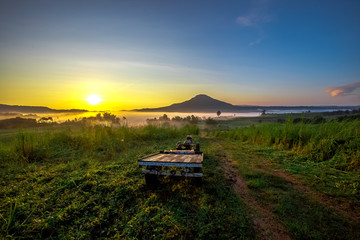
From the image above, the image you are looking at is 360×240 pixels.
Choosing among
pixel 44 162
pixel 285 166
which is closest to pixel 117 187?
pixel 44 162

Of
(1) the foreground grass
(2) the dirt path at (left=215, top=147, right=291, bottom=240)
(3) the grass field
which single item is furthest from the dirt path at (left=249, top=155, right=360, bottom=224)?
(1) the foreground grass

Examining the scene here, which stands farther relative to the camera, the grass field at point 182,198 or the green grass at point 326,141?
the green grass at point 326,141

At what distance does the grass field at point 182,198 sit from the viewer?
2393 mm

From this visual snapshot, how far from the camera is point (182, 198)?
3.24m

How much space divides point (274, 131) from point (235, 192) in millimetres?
7369

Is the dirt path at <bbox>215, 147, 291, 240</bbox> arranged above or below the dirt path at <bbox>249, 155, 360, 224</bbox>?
above

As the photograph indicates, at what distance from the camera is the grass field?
239 centimetres

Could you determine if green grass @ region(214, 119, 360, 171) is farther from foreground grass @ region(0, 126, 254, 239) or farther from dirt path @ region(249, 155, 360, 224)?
foreground grass @ region(0, 126, 254, 239)

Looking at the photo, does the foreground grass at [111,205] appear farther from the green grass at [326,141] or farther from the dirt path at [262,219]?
the green grass at [326,141]

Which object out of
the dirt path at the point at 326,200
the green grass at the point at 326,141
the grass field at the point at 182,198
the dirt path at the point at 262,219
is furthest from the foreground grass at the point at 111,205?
the green grass at the point at 326,141

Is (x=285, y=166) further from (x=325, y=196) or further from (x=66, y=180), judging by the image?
(x=66, y=180)

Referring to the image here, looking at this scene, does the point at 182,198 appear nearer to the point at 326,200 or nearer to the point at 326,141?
the point at 326,200

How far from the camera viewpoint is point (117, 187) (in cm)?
366

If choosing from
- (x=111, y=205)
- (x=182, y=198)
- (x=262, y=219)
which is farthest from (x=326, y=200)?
(x=111, y=205)
